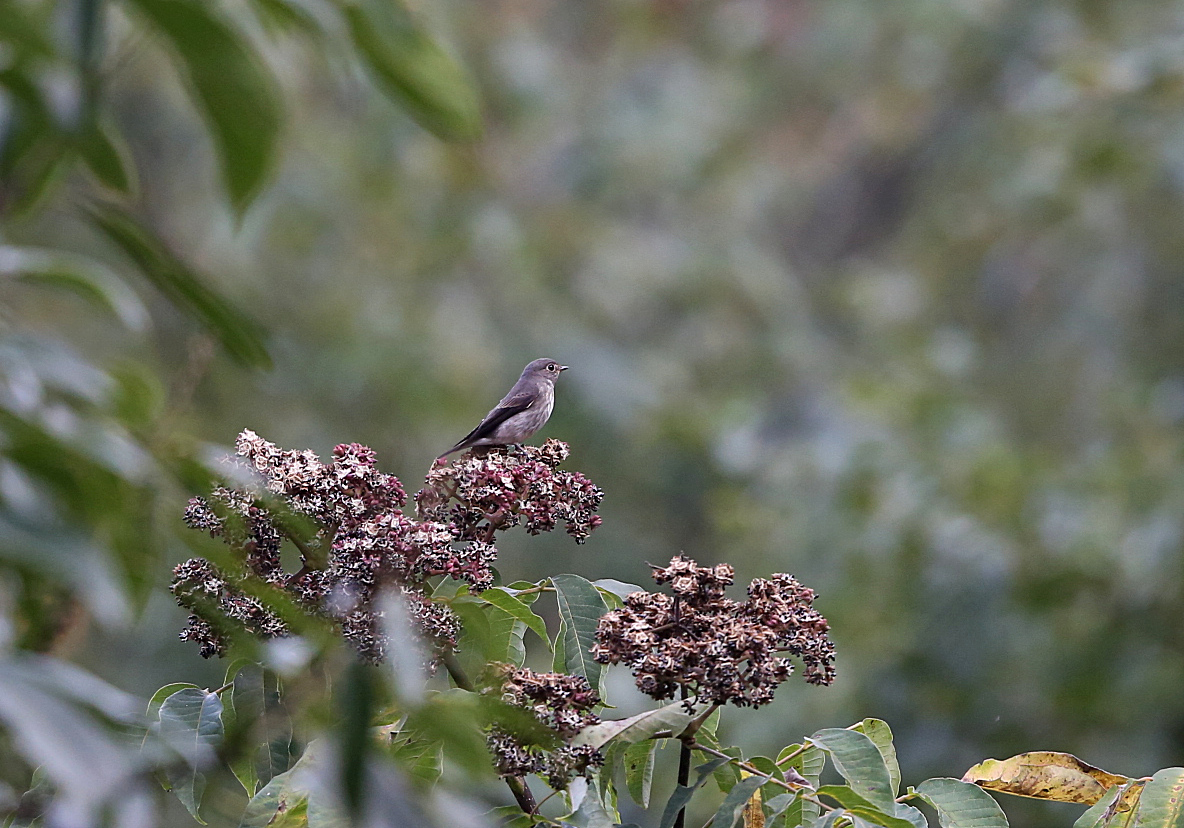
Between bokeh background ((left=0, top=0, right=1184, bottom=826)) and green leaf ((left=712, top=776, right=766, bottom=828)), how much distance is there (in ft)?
13.8

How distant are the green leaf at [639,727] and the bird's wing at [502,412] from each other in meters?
1.83

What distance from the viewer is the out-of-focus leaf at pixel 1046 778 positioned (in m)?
1.86

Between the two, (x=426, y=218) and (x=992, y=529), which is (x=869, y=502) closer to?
(x=992, y=529)

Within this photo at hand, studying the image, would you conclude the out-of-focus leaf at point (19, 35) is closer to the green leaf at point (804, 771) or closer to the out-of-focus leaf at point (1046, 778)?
the green leaf at point (804, 771)

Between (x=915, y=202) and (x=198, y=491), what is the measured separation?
14.8m

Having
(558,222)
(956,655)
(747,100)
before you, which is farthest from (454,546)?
(747,100)

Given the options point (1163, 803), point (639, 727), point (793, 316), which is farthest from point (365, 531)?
point (793, 316)

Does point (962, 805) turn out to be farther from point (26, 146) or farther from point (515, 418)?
point (515, 418)

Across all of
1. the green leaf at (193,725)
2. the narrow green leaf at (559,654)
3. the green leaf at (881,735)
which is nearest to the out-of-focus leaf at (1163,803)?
the green leaf at (881,735)

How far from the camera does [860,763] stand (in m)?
1.70

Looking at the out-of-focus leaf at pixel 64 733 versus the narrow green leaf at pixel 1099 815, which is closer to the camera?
the out-of-focus leaf at pixel 64 733

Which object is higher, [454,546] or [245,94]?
[454,546]

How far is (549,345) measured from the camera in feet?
32.9

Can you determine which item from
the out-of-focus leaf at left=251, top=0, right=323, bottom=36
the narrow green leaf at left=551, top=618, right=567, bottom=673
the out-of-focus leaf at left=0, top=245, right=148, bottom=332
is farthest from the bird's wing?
the out-of-focus leaf at left=251, top=0, right=323, bottom=36
